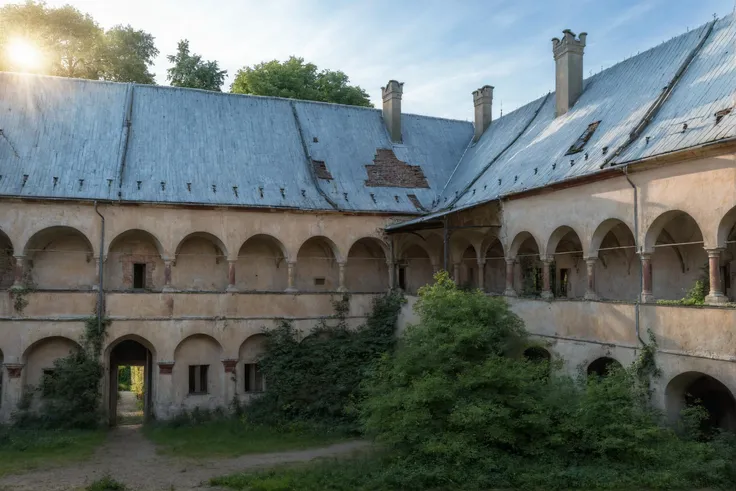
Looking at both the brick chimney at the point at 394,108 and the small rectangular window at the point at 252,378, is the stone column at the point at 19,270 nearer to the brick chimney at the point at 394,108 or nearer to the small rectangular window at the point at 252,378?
the small rectangular window at the point at 252,378

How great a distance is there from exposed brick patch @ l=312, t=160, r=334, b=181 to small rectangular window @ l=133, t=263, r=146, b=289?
8262 millimetres

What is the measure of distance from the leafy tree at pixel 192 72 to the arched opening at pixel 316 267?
16.2 m

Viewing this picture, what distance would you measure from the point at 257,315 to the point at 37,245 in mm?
8847

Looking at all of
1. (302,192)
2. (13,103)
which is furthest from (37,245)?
(302,192)

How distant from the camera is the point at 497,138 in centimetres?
3067

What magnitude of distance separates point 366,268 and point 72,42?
23.1m

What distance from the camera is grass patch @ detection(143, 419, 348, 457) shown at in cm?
2117

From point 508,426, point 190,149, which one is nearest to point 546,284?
point 508,426

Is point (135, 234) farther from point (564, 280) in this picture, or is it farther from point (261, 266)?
point (564, 280)

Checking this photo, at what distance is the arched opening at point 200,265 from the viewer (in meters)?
26.8

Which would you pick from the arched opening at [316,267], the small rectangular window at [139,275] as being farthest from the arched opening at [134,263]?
the arched opening at [316,267]

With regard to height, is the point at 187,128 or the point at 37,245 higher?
the point at 187,128

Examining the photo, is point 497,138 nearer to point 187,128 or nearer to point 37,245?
point 187,128

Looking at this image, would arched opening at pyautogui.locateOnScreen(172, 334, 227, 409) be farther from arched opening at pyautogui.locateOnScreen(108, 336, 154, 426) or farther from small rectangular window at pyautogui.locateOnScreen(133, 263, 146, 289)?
small rectangular window at pyautogui.locateOnScreen(133, 263, 146, 289)
